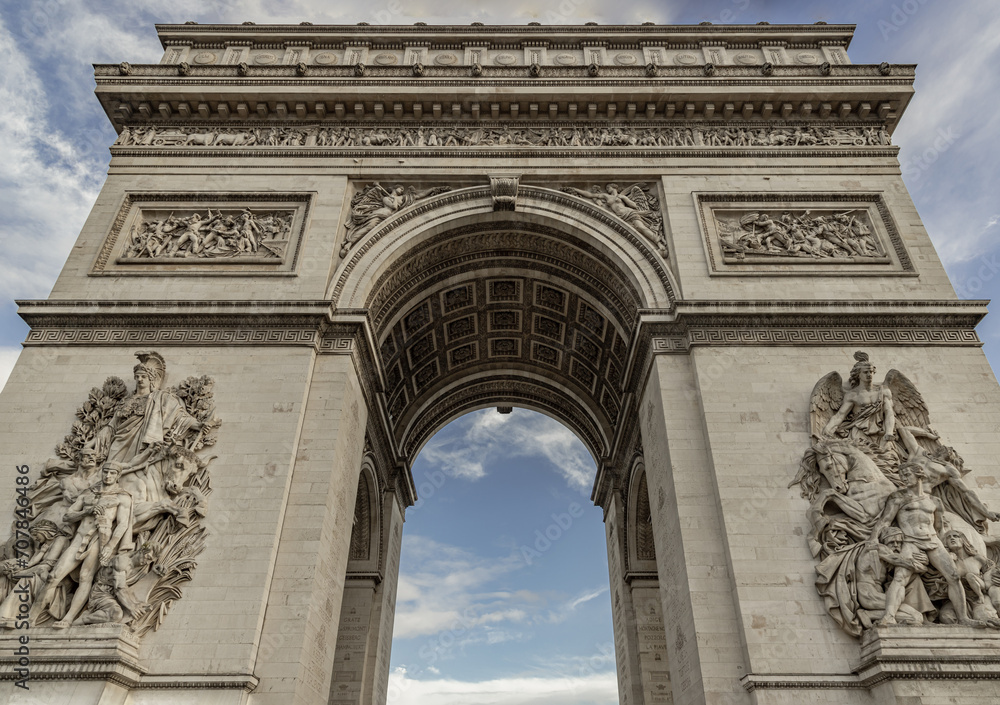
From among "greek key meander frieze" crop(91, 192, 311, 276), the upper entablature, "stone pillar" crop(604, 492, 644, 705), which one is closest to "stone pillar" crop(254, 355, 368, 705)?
"greek key meander frieze" crop(91, 192, 311, 276)

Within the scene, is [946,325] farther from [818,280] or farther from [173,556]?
[173,556]

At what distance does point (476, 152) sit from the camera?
53.1 ft

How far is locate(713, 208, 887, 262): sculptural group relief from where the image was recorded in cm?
1459

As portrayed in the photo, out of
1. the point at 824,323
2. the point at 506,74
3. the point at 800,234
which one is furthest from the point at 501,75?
the point at 824,323

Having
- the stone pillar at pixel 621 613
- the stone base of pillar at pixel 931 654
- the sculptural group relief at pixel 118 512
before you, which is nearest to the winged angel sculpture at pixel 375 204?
the sculptural group relief at pixel 118 512

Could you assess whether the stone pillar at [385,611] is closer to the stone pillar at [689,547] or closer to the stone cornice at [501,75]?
the stone pillar at [689,547]

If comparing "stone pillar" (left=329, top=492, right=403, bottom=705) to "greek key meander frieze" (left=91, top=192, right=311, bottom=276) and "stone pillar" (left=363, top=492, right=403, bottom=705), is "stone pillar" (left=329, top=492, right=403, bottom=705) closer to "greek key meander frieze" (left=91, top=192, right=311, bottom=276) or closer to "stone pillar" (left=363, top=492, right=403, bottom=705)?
"stone pillar" (left=363, top=492, right=403, bottom=705)

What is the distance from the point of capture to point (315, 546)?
37.0ft

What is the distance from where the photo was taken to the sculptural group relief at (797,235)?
14594 mm

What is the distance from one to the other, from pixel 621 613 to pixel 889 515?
10.0m

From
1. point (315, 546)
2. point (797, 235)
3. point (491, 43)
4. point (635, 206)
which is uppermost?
point (491, 43)

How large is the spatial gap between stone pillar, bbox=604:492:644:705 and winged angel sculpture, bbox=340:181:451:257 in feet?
35.2

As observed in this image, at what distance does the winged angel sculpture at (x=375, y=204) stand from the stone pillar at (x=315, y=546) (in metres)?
3.52

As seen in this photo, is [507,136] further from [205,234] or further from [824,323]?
[824,323]
